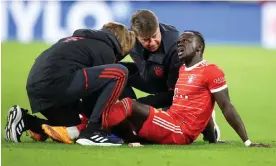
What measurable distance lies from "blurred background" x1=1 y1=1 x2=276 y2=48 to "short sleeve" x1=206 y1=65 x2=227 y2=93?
1145 centimetres

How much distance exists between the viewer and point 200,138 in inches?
309


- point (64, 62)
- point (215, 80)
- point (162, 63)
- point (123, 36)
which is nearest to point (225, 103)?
point (215, 80)

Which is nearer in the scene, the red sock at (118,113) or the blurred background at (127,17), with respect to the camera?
the red sock at (118,113)

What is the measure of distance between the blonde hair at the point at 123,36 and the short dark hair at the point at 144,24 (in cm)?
19

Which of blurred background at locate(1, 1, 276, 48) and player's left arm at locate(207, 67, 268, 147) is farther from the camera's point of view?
blurred background at locate(1, 1, 276, 48)

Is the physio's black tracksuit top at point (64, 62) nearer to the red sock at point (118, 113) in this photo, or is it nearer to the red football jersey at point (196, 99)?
the red sock at point (118, 113)

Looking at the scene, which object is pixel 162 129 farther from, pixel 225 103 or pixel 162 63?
pixel 162 63

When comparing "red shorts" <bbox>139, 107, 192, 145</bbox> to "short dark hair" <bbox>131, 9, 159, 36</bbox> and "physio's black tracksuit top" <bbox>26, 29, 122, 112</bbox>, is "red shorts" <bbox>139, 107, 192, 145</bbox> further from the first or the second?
"short dark hair" <bbox>131, 9, 159, 36</bbox>

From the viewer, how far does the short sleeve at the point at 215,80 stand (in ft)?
21.2

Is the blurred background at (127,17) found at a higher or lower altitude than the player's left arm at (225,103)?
lower

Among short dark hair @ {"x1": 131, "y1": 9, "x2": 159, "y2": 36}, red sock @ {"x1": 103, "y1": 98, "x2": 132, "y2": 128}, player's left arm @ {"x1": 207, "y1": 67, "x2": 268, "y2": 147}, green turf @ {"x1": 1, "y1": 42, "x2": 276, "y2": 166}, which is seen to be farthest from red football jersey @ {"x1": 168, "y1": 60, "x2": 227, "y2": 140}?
short dark hair @ {"x1": 131, "y1": 9, "x2": 159, "y2": 36}

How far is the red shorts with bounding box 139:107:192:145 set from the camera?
21.5 ft

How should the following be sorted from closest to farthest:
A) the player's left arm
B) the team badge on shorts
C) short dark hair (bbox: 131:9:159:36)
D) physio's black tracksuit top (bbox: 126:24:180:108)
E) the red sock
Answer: the player's left arm
the red sock
the team badge on shorts
short dark hair (bbox: 131:9:159:36)
physio's black tracksuit top (bbox: 126:24:180:108)

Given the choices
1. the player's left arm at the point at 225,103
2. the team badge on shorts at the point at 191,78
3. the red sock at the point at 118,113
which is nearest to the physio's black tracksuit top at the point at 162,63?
the team badge on shorts at the point at 191,78
